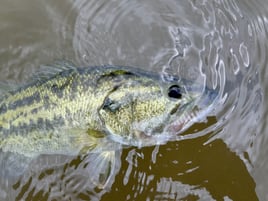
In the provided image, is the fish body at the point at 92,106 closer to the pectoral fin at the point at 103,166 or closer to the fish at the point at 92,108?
the fish at the point at 92,108

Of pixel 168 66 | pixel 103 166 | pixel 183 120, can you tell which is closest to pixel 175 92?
pixel 183 120

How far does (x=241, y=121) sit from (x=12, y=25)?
2.16 meters

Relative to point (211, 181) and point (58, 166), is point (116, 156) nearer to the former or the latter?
point (58, 166)

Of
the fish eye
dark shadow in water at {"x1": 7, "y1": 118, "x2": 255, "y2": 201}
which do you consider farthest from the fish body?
dark shadow in water at {"x1": 7, "y1": 118, "x2": 255, "y2": 201}

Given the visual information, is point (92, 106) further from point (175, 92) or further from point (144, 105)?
point (175, 92)

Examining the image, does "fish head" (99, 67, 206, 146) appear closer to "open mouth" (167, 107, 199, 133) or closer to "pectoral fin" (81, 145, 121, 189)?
"open mouth" (167, 107, 199, 133)

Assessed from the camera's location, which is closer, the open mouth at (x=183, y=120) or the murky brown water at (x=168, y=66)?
the open mouth at (x=183, y=120)

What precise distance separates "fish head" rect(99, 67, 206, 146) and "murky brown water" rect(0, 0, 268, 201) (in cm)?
49

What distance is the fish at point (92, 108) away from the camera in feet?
11.9

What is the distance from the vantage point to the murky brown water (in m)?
4.06

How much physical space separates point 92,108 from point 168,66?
42.0 inches

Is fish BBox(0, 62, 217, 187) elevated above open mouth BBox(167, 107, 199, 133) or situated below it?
above

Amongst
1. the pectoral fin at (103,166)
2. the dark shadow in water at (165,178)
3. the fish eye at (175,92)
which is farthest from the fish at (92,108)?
the dark shadow in water at (165,178)

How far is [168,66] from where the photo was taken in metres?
4.46
